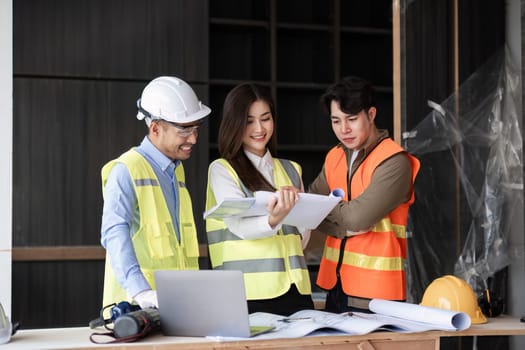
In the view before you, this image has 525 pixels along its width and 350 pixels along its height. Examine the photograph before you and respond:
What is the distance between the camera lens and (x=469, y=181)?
3922 millimetres

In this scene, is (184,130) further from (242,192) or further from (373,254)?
(373,254)

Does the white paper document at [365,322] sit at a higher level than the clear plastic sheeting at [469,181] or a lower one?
lower

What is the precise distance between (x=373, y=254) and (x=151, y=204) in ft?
2.95

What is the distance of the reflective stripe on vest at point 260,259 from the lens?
8.90 feet

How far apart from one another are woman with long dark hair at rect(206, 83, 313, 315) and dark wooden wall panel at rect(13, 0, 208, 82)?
115 inches

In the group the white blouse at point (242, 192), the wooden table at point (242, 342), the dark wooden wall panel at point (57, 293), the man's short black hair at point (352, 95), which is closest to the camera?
the wooden table at point (242, 342)

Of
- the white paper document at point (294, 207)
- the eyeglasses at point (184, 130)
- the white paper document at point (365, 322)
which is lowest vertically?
the white paper document at point (365, 322)

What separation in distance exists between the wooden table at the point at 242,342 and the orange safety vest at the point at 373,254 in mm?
564

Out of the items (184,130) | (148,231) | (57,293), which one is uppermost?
(184,130)

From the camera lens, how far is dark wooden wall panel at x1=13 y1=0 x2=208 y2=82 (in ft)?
17.9

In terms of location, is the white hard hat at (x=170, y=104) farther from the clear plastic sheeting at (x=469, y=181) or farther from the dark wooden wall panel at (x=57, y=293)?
the dark wooden wall panel at (x=57, y=293)

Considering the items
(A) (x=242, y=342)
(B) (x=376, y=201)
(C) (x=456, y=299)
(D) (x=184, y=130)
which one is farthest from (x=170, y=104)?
(C) (x=456, y=299)

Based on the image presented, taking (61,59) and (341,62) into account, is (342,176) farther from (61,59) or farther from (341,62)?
(341,62)

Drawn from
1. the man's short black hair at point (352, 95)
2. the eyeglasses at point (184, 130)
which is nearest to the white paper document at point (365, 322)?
the eyeglasses at point (184, 130)
